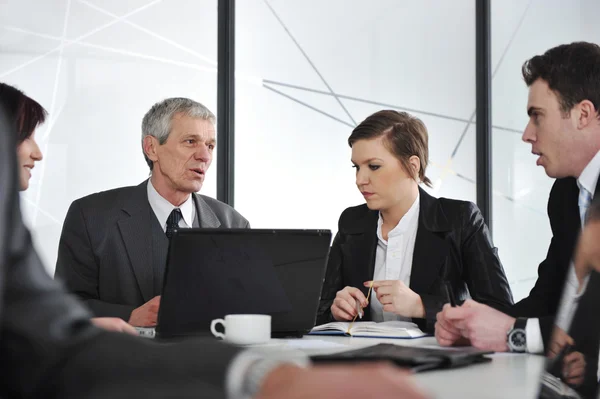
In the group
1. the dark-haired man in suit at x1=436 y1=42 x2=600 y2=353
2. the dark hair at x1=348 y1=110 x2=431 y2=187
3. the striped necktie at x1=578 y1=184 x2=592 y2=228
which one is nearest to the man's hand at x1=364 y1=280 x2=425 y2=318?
the dark-haired man in suit at x1=436 y1=42 x2=600 y2=353

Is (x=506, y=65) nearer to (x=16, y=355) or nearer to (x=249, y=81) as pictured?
(x=249, y=81)

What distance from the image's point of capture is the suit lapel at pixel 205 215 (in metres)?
3.36

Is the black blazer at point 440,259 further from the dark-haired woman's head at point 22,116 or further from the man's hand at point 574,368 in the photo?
the man's hand at point 574,368

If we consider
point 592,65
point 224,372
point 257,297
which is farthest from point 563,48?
point 224,372

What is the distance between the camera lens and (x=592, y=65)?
2559 millimetres

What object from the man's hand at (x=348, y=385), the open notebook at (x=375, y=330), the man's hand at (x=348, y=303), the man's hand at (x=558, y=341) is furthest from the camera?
the man's hand at (x=348, y=303)

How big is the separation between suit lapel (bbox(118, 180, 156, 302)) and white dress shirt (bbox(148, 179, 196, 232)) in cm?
9

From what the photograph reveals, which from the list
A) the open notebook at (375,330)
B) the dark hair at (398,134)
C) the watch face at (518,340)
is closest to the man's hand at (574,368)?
the watch face at (518,340)

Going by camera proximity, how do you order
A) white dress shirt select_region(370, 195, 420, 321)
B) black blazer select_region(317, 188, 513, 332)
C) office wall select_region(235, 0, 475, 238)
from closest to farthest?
black blazer select_region(317, 188, 513, 332), white dress shirt select_region(370, 195, 420, 321), office wall select_region(235, 0, 475, 238)

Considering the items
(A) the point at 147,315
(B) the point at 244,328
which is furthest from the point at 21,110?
(B) the point at 244,328

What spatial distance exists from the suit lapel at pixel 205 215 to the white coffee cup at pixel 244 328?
1336mm

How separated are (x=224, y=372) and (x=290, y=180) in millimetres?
4321

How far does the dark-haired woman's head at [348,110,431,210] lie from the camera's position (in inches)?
128

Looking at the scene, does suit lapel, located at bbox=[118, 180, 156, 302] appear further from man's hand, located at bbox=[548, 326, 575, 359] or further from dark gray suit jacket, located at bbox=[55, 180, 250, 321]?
man's hand, located at bbox=[548, 326, 575, 359]
